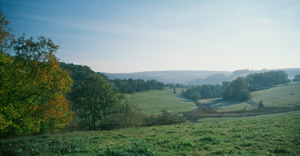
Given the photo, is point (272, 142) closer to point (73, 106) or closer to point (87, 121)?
point (87, 121)

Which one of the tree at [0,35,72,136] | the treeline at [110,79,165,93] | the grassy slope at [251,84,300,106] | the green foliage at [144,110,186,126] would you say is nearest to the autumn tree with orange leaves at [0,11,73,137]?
the tree at [0,35,72,136]

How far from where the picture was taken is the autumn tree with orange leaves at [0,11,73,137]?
14578mm

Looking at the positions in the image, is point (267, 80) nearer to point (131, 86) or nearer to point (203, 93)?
point (203, 93)

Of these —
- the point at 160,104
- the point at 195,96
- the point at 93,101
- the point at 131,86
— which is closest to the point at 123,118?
the point at 93,101

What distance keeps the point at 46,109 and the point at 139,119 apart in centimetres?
1958

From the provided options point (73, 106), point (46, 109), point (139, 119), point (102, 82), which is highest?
point (102, 82)

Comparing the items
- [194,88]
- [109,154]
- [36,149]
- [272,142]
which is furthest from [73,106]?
[194,88]

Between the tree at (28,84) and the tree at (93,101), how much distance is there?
12.1m

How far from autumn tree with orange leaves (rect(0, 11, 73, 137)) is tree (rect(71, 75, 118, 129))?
39.3ft

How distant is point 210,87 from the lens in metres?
128

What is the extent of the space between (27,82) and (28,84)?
0.74 ft

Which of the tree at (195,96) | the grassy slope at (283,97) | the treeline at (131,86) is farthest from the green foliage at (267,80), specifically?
the treeline at (131,86)

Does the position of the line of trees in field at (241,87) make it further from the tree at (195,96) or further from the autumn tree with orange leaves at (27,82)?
the autumn tree with orange leaves at (27,82)

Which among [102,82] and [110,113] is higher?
[102,82]
